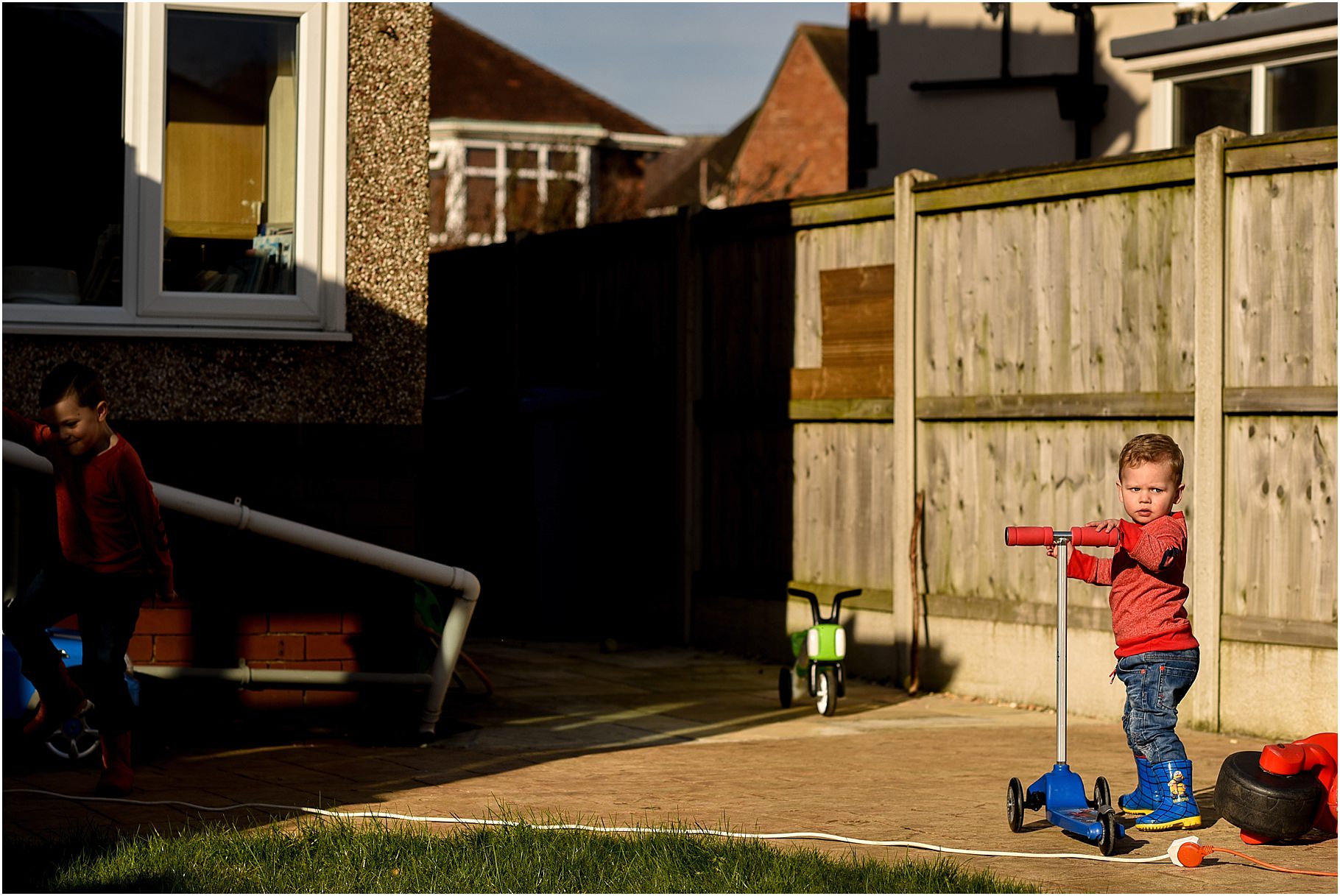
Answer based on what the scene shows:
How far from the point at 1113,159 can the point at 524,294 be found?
582cm

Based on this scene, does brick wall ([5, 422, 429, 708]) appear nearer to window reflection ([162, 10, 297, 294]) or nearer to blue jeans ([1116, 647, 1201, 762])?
window reflection ([162, 10, 297, 294])

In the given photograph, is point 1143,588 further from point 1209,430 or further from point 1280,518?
point 1209,430

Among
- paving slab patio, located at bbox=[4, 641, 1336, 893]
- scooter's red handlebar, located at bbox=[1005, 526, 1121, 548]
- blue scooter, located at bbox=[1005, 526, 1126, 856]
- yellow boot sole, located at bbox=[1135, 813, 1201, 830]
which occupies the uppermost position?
scooter's red handlebar, located at bbox=[1005, 526, 1121, 548]

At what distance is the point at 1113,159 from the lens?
838cm

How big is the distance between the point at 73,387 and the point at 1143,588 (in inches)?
149

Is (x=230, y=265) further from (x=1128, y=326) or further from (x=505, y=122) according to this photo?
(x=505, y=122)

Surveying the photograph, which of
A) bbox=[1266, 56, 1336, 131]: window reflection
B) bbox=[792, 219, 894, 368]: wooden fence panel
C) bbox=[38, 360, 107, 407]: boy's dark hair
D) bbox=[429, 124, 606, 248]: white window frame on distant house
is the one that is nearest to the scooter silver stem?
bbox=[38, 360, 107, 407]: boy's dark hair

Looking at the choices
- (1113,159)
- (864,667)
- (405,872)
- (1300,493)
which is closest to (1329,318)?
(1300,493)

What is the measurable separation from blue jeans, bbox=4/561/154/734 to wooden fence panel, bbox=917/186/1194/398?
4819 mm

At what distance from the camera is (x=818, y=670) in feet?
27.9

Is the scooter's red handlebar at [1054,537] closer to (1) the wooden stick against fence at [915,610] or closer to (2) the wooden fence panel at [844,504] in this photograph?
(1) the wooden stick against fence at [915,610]

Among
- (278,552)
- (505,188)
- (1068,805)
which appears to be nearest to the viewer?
(1068,805)

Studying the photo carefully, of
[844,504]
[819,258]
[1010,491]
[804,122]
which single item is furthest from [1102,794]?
[804,122]

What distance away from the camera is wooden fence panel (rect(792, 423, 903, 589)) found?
378 inches
